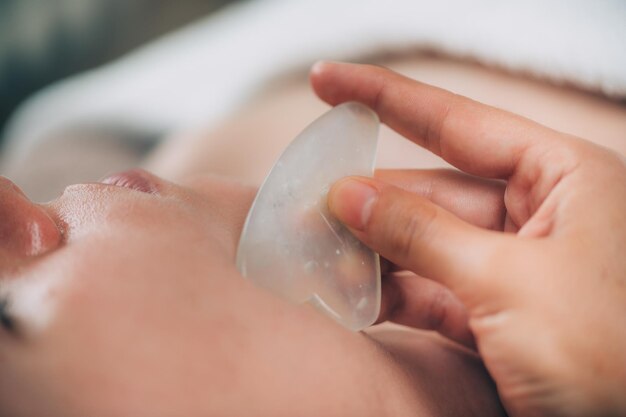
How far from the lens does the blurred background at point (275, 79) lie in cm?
93

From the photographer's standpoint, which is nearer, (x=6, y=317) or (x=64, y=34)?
(x=6, y=317)

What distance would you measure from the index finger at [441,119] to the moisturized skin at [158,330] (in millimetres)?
211

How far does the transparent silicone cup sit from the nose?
0.17 metres

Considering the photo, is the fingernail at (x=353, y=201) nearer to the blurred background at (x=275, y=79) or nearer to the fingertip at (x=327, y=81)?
the fingertip at (x=327, y=81)

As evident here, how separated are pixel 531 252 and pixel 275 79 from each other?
0.77m

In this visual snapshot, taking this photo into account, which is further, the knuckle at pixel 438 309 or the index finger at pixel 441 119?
the knuckle at pixel 438 309

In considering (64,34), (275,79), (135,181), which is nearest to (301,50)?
(275,79)

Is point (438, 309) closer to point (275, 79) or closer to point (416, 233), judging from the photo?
point (416, 233)

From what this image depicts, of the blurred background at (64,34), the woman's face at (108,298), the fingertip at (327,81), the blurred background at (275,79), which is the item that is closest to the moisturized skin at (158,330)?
the woman's face at (108,298)

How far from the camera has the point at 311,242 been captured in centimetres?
62

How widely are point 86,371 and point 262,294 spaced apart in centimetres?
16

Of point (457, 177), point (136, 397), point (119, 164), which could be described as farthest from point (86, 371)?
point (119, 164)

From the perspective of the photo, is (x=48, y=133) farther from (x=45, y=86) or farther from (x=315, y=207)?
(x=315, y=207)

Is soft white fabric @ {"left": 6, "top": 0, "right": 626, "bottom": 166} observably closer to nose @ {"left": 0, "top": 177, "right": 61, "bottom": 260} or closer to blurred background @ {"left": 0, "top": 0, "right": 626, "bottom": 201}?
blurred background @ {"left": 0, "top": 0, "right": 626, "bottom": 201}
